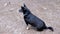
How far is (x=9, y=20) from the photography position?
6.27m

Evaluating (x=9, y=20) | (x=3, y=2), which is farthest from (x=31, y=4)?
(x=9, y=20)

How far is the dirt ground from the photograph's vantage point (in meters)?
5.70

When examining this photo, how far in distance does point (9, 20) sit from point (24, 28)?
29.8 inches

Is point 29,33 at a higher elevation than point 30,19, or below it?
below

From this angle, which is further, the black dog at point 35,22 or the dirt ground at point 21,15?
the dirt ground at point 21,15

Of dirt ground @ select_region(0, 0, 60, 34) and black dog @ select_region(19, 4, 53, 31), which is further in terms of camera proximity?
dirt ground @ select_region(0, 0, 60, 34)

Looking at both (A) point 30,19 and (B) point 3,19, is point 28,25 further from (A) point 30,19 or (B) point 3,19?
(B) point 3,19

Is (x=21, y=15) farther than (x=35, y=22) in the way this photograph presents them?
Yes

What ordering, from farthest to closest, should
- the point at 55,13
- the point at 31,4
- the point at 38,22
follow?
the point at 31,4
the point at 55,13
the point at 38,22

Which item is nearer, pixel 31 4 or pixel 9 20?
pixel 9 20

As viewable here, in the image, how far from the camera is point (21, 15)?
6.62 metres

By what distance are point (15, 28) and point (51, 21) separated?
1.17 m

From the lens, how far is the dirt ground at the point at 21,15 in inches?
225

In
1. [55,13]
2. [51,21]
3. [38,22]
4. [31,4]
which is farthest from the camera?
[31,4]
